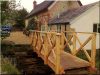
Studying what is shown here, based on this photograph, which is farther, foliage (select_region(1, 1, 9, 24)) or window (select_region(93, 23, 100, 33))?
window (select_region(93, 23, 100, 33))

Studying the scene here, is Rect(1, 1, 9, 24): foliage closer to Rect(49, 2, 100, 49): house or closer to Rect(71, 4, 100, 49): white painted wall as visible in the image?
Rect(49, 2, 100, 49): house

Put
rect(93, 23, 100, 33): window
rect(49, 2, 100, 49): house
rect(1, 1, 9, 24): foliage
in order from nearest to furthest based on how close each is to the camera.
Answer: rect(1, 1, 9, 24): foliage → rect(49, 2, 100, 49): house → rect(93, 23, 100, 33): window

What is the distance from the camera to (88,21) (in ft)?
63.9

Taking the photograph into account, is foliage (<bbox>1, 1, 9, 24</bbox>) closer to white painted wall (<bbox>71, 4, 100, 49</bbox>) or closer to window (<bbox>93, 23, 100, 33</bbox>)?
white painted wall (<bbox>71, 4, 100, 49</bbox>)

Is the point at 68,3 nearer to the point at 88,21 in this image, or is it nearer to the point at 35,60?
the point at 88,21

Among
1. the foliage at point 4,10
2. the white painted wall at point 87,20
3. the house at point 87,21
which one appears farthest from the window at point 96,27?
the foliage at point 4,10

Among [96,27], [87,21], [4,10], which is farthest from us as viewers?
[96,27]

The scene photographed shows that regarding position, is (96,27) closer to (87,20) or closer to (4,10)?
(87,20)

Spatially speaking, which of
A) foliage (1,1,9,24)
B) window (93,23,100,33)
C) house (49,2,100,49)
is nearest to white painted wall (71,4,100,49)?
house (49,2,100,49)

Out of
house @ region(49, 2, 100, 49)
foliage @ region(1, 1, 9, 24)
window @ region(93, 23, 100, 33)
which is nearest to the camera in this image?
foliage @ region(1, 1, 9, 24)

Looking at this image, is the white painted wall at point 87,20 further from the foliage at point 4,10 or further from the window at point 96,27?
the foliage at point 4,10

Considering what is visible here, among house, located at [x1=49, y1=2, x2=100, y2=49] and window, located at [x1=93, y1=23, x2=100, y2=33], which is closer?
house, located at [x1=49, y1=2, x2=100, y2=49]

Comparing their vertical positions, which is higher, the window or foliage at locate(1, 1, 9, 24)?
foliage at locate(1, 1, 9, 24)

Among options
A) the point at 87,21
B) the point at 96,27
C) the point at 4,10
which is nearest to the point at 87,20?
the point at 87,21
